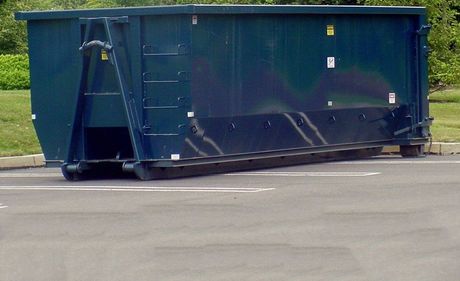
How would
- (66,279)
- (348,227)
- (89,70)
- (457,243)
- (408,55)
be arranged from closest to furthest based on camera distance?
(66,279)
(457,243)
(348,227)
(89,70)
(408,55)

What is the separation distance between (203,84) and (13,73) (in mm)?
19542

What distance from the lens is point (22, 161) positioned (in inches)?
789

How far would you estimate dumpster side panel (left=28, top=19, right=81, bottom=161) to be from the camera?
17719mm

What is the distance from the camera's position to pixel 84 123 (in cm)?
1755

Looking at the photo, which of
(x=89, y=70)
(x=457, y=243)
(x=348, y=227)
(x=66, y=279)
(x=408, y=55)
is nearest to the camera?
(x=66, y=279)

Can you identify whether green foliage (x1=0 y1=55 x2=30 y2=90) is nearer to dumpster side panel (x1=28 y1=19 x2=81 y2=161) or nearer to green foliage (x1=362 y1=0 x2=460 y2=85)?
green foliage (x1=362 y1=0 x2=460 y2=85)

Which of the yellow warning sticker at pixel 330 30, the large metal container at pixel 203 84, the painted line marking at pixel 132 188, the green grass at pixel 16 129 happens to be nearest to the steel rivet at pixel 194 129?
the large metal container at pixel 203 84

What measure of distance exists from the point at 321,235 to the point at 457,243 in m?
1.41

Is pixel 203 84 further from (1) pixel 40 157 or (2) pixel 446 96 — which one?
(2) pixel 446 96

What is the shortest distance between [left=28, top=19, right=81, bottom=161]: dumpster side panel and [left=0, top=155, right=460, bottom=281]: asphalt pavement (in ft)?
2.54

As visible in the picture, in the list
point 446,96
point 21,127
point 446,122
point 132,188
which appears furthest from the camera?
point 446,96

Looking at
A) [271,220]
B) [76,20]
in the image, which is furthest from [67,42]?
[271,220]

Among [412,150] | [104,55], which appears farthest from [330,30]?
[104,55]

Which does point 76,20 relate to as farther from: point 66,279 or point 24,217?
point 66,279
